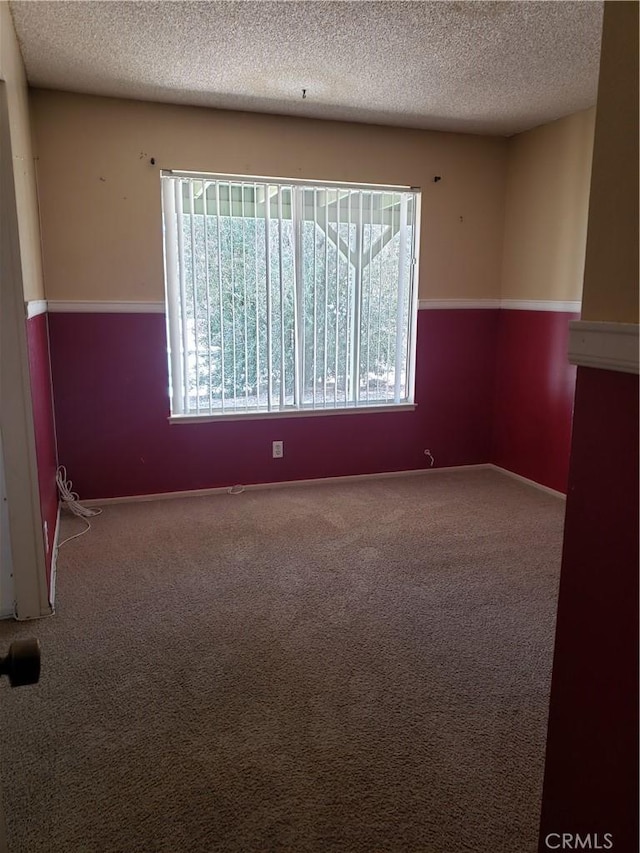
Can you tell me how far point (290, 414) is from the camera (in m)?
4.03

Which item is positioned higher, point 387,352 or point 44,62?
point 44,62

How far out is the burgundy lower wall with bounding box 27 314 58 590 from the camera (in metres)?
2.53

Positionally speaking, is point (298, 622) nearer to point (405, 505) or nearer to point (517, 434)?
point (405, 505)

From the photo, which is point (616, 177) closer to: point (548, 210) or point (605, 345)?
point (605, 345)

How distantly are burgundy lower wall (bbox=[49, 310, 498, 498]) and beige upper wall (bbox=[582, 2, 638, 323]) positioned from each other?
10.2ft

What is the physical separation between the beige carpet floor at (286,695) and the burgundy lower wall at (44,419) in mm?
254

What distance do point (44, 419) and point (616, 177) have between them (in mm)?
2807

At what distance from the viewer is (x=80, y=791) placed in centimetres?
154

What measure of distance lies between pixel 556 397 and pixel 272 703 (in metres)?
2.94

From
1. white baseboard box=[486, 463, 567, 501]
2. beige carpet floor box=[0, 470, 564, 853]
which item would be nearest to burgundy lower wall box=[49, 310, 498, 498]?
white baseboard box=[486, 463, 567, 501]

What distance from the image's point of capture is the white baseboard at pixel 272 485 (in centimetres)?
376

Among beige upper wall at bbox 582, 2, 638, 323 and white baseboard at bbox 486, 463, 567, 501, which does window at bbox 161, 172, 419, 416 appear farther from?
beige upper wall at bbox 582, 2, 638, 323

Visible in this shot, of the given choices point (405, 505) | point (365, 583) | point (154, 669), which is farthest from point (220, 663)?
point (405, 505)

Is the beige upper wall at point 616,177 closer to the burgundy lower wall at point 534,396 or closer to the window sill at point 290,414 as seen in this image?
the burgundy lower wall at point 534,396
